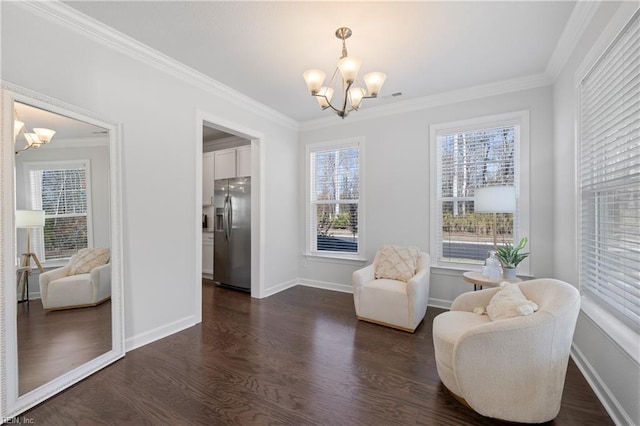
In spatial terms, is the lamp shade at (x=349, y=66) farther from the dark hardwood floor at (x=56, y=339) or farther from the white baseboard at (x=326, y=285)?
the white baseboard at (x=326, y=285)

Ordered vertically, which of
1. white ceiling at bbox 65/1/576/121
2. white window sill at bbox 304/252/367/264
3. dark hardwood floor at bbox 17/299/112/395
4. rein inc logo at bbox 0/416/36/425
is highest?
white ceiling at bbox 65/1/576/121

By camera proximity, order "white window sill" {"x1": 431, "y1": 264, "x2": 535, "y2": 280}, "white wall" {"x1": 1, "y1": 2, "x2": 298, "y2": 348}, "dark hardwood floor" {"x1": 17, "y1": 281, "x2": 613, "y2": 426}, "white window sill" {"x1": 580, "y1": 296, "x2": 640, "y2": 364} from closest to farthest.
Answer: "white window sill" {"x1": 580, "y1": 296, "x2": 640, "y2": 364}
"dark hardwood floor" {"x1": 17, "y1": 281, "x2": 613, "y2": 426}
"white wall" {"x1": 1, "y1": 2, "x2": 298, "y2": 348}
"white window sill" {"x1": 431, "y1": 264, "x2": 535, "y2": 280}

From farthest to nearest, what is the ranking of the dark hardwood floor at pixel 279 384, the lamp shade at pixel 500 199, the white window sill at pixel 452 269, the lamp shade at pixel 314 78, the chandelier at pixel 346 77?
the white window sill at pixel 452 269 < the lamp shade at pixel 500 199 < the lamp shade at pixel 314 78 < the chandelier at pixel 346 77 < the dark hardwood floor at pixel 279 384

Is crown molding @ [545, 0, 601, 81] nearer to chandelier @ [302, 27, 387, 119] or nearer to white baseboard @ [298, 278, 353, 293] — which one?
chandelier @ [302, 27, 387, 119]

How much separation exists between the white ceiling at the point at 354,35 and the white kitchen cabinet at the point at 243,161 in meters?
1.42

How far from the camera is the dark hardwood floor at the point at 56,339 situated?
1.81 meters

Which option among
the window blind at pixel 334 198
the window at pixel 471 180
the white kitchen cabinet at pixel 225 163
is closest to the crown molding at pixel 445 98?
the window at pixel 471 180

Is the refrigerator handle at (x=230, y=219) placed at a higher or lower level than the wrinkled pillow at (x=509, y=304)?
higher

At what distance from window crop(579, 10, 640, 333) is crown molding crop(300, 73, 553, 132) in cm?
101

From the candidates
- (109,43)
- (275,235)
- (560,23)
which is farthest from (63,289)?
(560,23)

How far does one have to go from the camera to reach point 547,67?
2938 mm

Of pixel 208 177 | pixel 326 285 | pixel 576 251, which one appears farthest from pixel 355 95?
pixel 208 177

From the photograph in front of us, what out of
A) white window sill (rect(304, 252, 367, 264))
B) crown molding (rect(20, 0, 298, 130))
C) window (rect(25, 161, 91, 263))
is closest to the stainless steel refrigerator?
white window sill (rect(304, 252, 367, 264))

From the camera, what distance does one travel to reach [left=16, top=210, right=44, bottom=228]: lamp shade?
184cm
